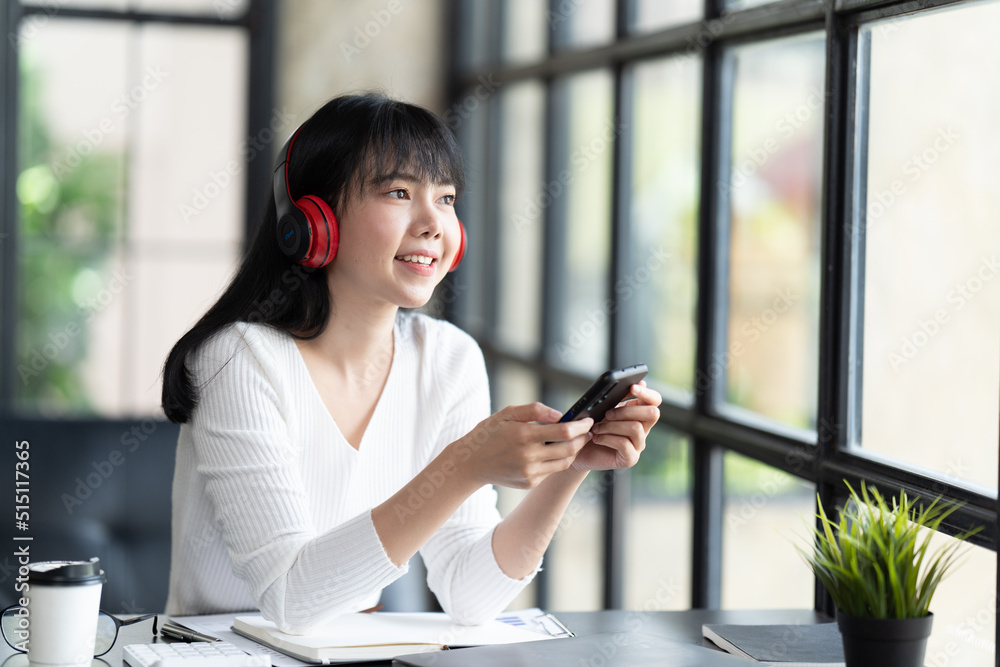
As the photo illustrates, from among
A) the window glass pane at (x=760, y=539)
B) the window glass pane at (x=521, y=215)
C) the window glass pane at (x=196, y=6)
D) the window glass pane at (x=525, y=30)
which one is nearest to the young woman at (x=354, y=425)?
the window glass pane at (x=760, y=539)

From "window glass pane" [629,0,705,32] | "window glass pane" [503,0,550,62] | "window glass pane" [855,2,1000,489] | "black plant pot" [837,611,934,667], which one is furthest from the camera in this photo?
"window glass pane" [503,0,550,62]

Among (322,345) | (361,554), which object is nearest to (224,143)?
(322,345)

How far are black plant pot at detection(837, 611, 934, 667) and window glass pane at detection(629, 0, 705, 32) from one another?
4.74ft

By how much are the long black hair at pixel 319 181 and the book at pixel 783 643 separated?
0.70 metres

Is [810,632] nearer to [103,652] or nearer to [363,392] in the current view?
[363,392]

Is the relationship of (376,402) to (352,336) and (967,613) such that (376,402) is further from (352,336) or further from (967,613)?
(967,613)

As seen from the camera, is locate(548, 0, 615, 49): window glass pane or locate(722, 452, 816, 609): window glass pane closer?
locate(722, 452, 816, 609): window glass pane

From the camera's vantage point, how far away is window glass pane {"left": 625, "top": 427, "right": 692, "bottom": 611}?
247 cm

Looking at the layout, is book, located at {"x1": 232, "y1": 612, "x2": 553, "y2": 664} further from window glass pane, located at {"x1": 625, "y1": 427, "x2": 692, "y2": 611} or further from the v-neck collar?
window glass pane, located at {"x1": 625, "y1": 427, "x2": 692, "y2": 611}

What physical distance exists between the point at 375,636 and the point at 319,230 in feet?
1.75

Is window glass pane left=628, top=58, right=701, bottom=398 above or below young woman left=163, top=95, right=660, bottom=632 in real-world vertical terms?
above

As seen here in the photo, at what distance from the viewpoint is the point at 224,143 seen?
3848 millimetres

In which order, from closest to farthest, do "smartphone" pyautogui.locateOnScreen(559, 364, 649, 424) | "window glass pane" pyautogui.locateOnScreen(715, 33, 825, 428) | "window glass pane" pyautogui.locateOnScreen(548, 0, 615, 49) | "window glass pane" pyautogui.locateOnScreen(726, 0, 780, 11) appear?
"smartphone" pyautogui.locateOnScreen(559, 364, 649, 424) → "window glass pane" pyautogui.locateOnScreen(726, 0, 780, 11) → "window glass pane" pyautogui.locateOnScreen(715, 33, 825, 428) → "window glass pane" pyautogui.locateOnScreen(548, 0, 615, 49)

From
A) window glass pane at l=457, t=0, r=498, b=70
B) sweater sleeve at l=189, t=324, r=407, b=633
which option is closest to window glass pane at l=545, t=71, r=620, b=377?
window glass pane at l=457, t=0, r=498, b=70
